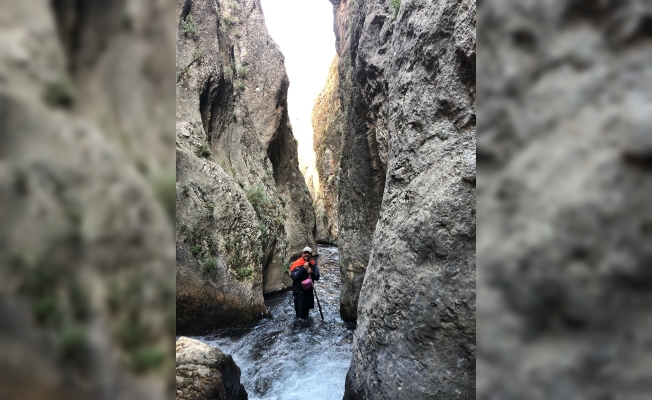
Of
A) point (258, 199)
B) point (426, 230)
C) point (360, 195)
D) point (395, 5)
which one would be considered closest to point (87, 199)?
point (426, 230)

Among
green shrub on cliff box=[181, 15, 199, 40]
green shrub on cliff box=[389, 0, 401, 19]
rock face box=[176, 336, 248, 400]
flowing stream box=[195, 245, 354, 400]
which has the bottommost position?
flowing stream box=[195, 245, 354, 400]

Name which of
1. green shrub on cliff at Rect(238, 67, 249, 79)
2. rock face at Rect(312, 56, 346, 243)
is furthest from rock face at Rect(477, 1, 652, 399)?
rock face at Rect(312, 56, 346, 243)

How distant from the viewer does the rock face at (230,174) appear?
875 cm

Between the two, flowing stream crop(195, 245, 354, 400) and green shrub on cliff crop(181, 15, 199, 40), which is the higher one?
green shrub on cliff crop(181, 15, 199, 40)

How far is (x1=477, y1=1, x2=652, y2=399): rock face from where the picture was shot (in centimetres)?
59

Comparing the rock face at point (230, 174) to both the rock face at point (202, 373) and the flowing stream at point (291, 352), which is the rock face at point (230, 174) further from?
the rock face at point (202, 373)

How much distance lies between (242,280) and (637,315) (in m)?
9.10

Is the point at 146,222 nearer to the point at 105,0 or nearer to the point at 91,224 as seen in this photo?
the point at 91,224

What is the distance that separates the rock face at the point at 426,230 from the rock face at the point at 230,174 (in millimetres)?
4898

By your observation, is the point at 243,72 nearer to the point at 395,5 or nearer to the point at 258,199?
the point at 258,199

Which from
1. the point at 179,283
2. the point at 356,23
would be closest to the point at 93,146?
the point at 179,283

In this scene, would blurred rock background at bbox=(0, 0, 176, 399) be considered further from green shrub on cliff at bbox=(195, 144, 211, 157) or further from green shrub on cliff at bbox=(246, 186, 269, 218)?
green shrub on cliff at bbox=(246, 186, 269, 218)

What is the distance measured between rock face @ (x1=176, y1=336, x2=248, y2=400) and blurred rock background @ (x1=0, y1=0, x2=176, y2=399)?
13.3 feet

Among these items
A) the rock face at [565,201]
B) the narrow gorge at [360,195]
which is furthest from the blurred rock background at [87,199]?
the narrow gorge at [360,195]
